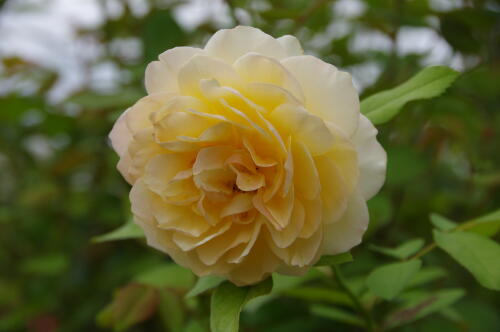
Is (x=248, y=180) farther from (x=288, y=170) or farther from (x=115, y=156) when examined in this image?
(x=115, y=156)

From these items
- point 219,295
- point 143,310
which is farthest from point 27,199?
point 219,295

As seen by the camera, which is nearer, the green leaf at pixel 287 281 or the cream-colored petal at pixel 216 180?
the cream-colored petal at pixel 216 180

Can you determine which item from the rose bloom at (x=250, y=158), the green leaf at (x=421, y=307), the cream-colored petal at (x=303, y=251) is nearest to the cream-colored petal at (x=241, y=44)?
the rose bloom at (x=250, y=158)

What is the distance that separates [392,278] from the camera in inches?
29.7

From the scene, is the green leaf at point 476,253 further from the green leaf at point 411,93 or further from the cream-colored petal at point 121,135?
the cream-colored petal at point 121,135

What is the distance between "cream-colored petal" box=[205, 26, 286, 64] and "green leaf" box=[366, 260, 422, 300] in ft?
1.10

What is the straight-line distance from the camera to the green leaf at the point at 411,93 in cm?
Result: 72

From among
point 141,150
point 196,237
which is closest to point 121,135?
point 141,150

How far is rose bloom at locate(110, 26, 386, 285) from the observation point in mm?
625

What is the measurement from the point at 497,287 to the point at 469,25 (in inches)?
29.0

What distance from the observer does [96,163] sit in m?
1.88

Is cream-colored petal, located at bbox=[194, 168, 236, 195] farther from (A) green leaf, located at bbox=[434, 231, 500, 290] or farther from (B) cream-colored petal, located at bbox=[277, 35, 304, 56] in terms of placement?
(A) green leaf, located at bbox=[434, 231, 500, 290]

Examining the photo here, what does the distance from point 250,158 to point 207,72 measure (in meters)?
0.11

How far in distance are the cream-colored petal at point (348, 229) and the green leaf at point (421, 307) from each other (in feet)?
1.05
